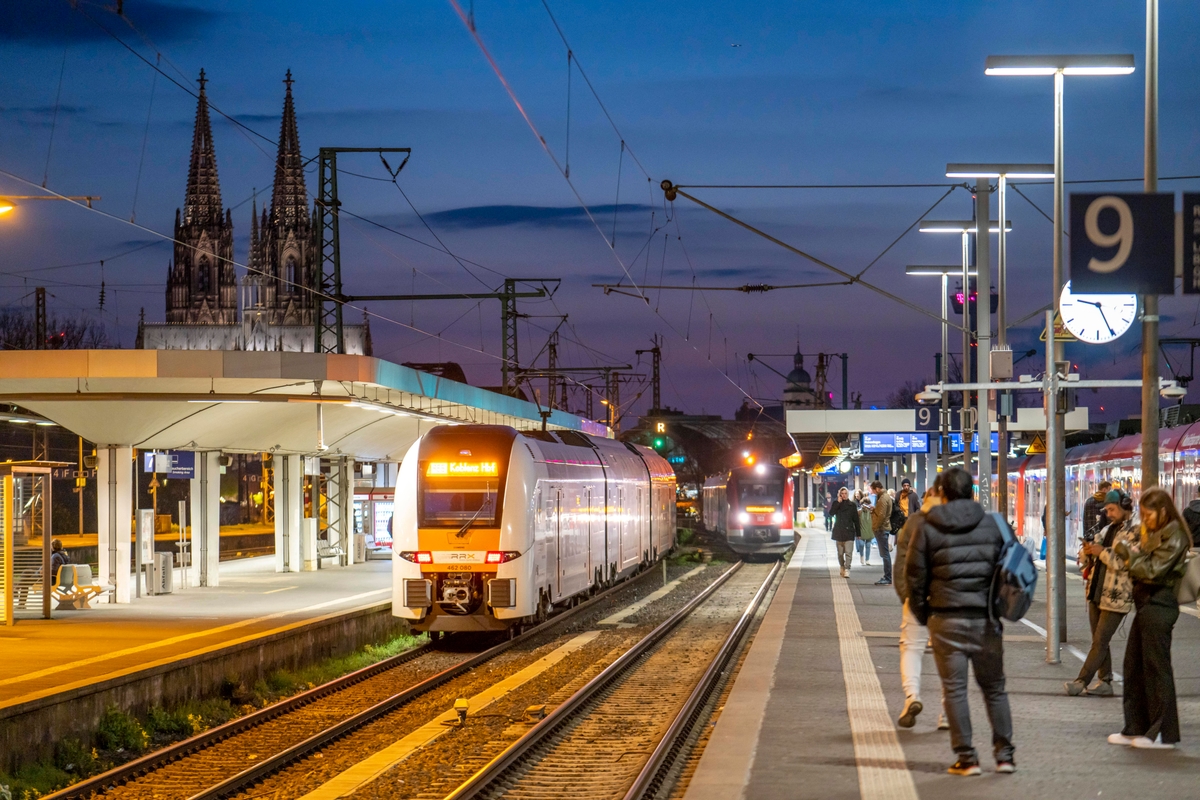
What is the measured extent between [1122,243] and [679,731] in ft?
16.6

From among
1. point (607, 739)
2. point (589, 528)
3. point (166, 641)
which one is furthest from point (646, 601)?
point (607, 739)

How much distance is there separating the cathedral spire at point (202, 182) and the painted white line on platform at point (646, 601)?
3712 inches

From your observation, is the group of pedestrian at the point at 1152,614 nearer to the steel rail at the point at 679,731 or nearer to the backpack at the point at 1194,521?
the steel rail at the point at 679,731

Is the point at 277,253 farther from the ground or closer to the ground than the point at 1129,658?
farther from the ground

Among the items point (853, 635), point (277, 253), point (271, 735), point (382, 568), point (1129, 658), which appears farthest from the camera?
point (277, 253)

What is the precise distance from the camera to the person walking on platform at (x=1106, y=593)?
8938 millimetres

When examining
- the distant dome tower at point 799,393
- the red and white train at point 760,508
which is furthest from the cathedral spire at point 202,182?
the red and white train at point 760,508

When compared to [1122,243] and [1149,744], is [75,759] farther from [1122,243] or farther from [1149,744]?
[1122,243]

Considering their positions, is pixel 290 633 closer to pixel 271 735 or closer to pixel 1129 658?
pixel 271 735

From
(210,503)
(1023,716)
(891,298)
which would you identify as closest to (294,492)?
(210,503)

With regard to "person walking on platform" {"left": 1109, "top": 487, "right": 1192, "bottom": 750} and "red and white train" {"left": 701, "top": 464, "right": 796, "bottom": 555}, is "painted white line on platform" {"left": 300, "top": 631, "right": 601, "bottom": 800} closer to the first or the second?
"person walking on platform" {"left": 1109, "top": 487, "right": 1192, "bottom": 750}

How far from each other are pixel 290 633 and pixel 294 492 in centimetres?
1214

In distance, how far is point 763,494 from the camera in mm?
43906

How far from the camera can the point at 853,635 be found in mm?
15820
